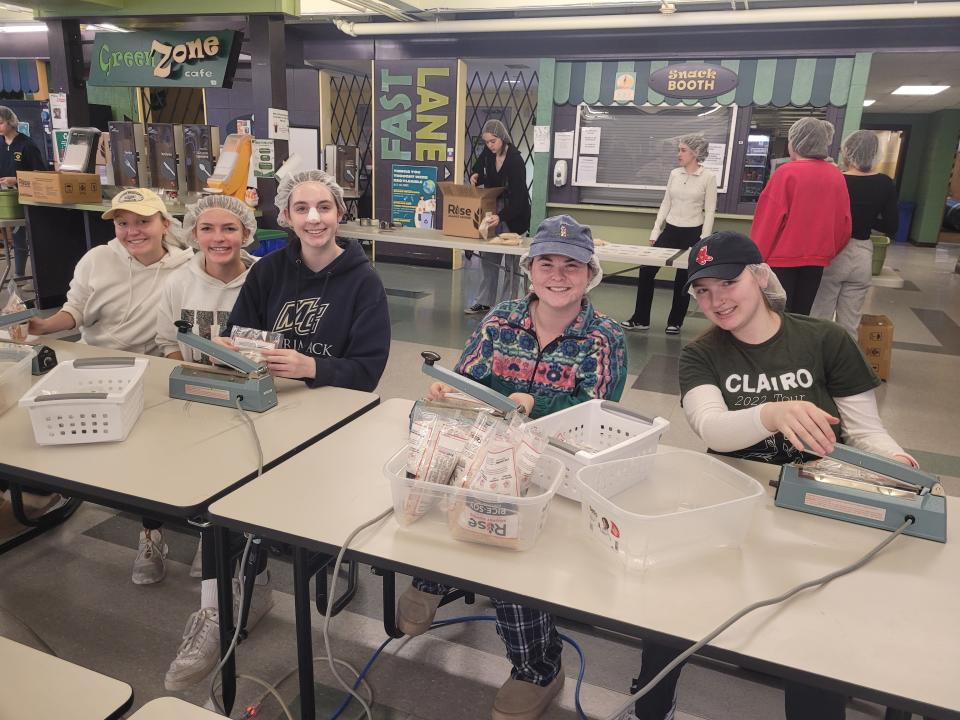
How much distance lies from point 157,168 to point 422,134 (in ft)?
10.0

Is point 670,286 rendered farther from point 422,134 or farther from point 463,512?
point 463,512

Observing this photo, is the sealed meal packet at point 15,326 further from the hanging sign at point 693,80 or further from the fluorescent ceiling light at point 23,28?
the fluorescent ceiling light at point 23,28

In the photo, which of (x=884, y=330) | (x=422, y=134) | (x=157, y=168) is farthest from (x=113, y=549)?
(x=422, y=134)

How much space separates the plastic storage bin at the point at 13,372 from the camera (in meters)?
1.79

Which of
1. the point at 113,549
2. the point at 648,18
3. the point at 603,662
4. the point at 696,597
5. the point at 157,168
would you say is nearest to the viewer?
the point at 696,597

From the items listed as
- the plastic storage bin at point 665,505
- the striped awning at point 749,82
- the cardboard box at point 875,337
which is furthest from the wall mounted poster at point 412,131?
the plastic storage bin at point 665,505

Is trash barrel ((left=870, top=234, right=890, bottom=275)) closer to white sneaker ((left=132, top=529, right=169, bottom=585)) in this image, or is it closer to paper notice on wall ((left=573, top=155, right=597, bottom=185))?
paper notice on wall ((left=573, top=155, right=597, bottom=185))

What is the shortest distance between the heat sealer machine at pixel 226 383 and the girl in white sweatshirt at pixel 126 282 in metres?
0.91

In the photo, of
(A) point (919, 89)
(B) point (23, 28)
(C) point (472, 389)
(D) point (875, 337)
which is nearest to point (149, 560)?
(C) point (472, 389)

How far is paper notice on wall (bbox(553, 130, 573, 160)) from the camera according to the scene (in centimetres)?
726

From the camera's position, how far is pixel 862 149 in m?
4.12

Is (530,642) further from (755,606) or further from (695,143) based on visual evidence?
(695,143)

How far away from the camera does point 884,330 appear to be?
4.29 m

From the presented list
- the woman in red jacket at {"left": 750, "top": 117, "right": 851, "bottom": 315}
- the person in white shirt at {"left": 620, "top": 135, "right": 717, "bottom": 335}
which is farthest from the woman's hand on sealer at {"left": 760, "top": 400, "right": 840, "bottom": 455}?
the person in white shirt at {"left": 620, "top": 135, "right": 717, "bottom": 335}
